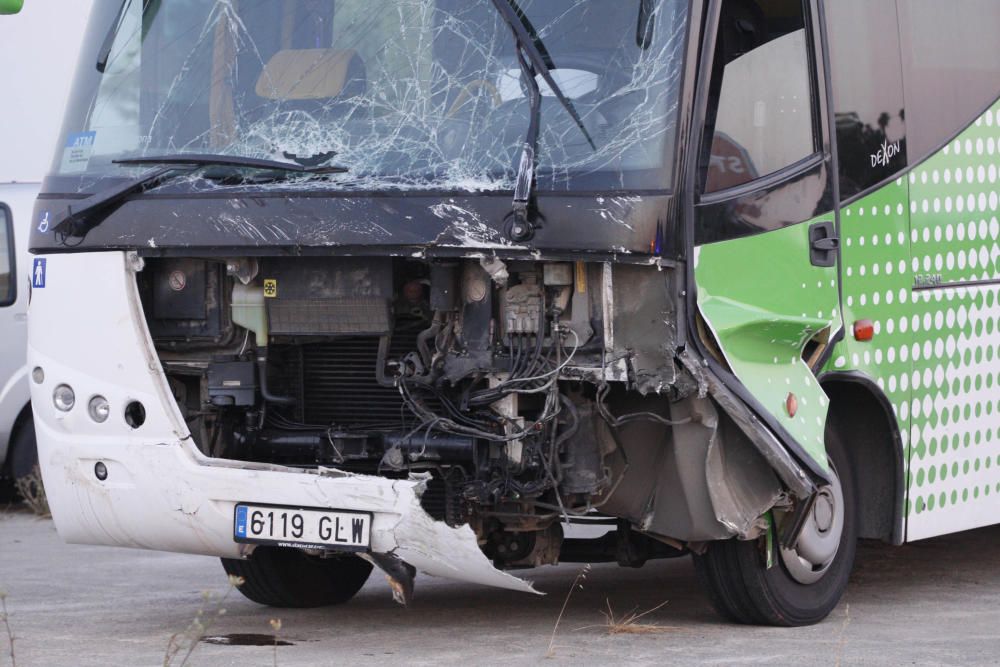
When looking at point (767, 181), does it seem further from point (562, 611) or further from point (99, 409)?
point (99, 409)

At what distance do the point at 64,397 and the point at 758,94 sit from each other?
110 inches

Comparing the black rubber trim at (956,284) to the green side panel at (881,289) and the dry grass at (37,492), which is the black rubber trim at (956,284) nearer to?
the green side panel at (881,289)

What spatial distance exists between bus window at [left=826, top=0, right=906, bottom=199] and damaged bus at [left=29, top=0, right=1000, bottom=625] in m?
0.02

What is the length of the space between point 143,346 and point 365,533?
1073 millimetres

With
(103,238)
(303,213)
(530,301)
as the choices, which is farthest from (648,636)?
(103,238)

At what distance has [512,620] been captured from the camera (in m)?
7.28

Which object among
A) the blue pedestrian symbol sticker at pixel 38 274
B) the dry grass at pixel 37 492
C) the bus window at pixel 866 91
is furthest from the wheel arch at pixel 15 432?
the bus window at pixel 866 91

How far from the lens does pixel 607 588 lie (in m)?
8.35

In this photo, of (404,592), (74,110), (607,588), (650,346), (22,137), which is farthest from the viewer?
(22,137)

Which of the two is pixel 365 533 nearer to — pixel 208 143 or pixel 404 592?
pixel 404 592

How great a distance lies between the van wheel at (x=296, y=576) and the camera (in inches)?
298

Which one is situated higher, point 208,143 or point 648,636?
point 208,143

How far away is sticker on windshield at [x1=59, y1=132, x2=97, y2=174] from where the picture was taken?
684 cm

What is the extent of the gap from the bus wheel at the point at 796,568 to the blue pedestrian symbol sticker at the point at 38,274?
8.80 feet
